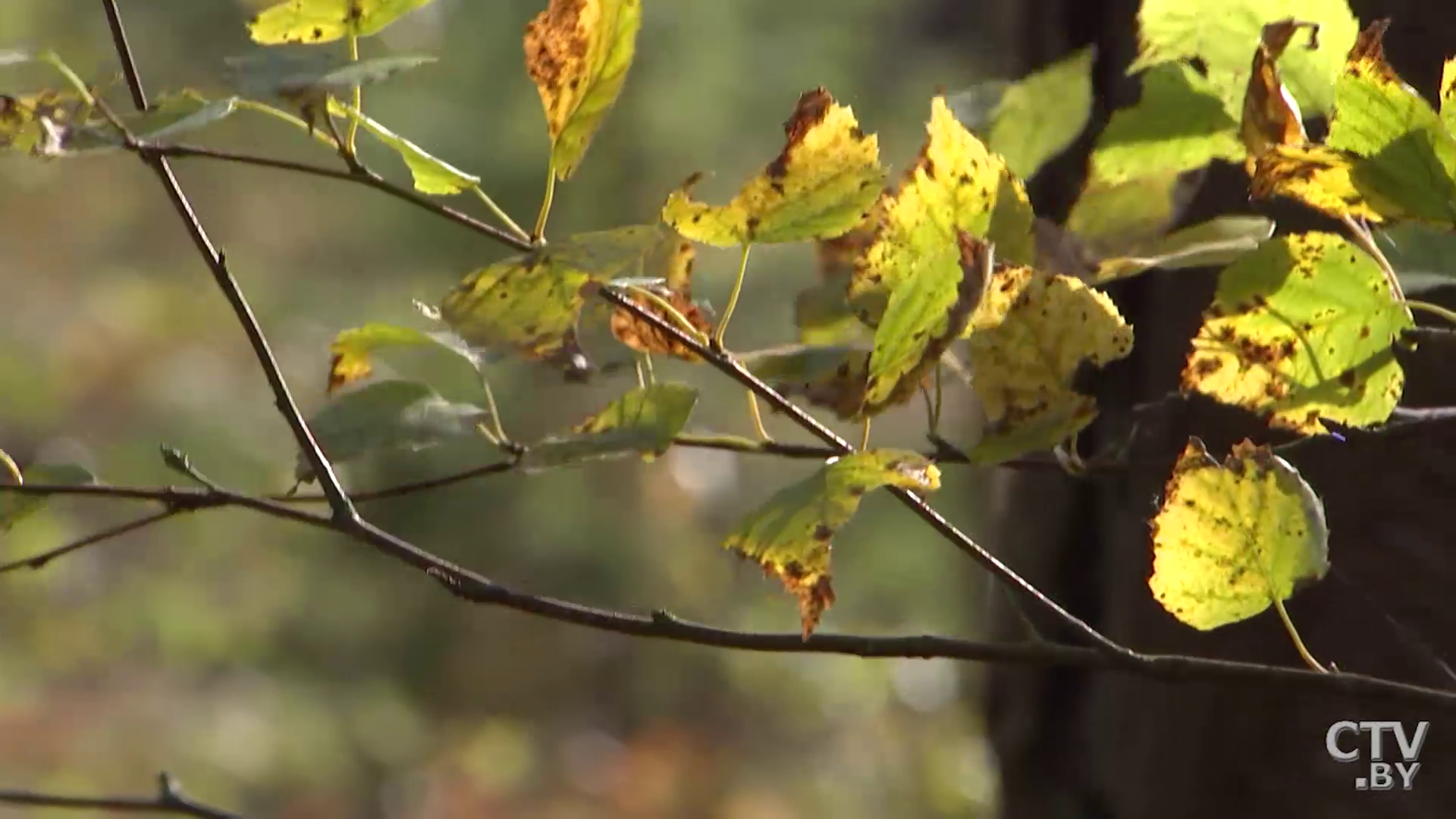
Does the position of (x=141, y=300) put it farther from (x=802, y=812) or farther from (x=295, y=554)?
(x=802, y=812)

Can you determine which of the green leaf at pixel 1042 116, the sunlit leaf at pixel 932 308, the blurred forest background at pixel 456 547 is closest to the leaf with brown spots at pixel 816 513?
the sunlit leaf at pixel 932 308

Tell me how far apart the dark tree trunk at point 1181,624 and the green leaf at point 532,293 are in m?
0.18

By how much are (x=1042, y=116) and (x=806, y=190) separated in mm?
98

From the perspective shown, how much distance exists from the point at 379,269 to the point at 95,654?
999 mm

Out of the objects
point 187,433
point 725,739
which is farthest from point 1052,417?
point 725,739

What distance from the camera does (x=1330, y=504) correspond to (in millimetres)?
464

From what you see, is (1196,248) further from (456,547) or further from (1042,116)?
(456,547)

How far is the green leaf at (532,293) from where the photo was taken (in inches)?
9.0

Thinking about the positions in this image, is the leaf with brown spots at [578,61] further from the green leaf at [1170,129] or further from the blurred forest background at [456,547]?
the blurred forest background at [456,547]

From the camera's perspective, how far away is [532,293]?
23 cm

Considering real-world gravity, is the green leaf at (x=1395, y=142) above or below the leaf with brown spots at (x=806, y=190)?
above

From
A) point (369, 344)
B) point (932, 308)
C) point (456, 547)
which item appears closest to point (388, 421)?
point (369, 344)

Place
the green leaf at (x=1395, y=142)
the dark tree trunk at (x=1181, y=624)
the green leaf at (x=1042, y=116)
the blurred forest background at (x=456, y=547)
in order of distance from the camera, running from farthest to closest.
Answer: the blurred forest background at (x=456, y=547) < the dark tree trunk at (x=1181, y=624) < the green leaf at (x=1042, y=116) < the green leaf at (x=1395, y=142)

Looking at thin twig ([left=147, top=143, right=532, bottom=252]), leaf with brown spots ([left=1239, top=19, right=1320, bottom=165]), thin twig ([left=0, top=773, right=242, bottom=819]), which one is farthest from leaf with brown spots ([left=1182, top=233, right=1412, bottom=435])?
thin twig ([left=0, top=773, right=242, bottom=819])
